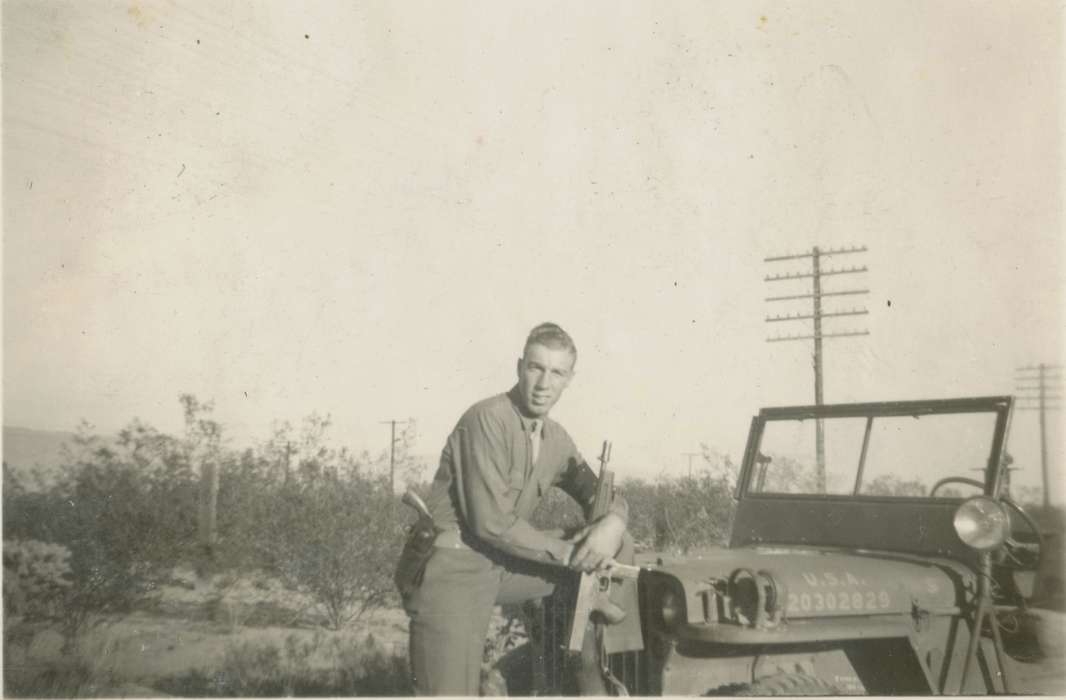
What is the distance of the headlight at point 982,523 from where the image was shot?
382 centimetres

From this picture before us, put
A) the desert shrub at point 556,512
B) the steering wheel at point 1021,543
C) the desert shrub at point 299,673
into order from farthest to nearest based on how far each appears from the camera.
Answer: the desert shrub at point 556,512
the desert shrub at point 299,673
the steering wheel at point 1021,543

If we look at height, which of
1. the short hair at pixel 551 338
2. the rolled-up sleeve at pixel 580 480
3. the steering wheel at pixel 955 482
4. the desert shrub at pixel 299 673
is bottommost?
the desert shrub at pixel 299 673

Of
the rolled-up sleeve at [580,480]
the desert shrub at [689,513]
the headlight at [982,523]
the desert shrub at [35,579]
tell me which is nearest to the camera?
the rolled-up sleeve at [580,480]

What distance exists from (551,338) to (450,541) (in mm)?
829

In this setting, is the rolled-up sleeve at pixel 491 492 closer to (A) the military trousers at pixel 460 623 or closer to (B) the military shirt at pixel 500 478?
(B) the military shirt at pixel 500 478

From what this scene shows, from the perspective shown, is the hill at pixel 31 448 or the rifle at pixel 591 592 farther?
the hill at pixel 31 448

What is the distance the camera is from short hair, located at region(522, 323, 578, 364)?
336 centimetres

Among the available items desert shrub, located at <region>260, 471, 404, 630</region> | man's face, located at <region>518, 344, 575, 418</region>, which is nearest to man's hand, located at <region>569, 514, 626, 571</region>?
man's face, located at <region>518, 344, 575, 418</region>

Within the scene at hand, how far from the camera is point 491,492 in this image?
316 centimetres

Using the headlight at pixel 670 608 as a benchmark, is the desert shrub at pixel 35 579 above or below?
below

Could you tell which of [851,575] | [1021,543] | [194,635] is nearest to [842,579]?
[851,575]

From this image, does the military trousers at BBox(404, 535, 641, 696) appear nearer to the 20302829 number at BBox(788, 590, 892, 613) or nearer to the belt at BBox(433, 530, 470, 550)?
the belt at BBox(433, 530, 470, 550)

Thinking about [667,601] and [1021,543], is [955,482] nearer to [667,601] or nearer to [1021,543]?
[1021,543]

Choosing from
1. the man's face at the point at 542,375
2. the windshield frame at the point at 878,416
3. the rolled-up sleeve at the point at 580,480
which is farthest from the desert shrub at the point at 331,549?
the man's face at the point at 542,375
